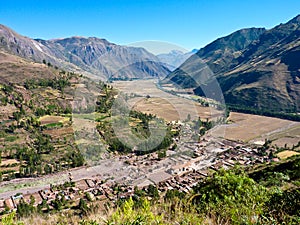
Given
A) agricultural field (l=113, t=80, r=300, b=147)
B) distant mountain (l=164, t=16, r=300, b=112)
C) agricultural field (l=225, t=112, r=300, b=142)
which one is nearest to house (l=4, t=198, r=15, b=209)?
agricultural field (l=113, t=80, r=300, b=147)

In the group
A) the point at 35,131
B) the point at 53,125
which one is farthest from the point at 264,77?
the point at 35,131

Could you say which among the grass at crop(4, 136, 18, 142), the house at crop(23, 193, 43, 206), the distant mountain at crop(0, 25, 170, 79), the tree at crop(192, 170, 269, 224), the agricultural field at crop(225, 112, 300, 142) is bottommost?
the agricultural field at crop(225, 112, 300, 142)

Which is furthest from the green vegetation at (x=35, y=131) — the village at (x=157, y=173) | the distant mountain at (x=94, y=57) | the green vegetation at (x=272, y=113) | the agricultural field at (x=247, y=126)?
the green vegetation at (x=272, y=113)

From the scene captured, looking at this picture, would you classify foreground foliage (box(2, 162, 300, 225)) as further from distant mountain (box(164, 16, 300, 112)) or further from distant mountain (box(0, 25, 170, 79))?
distant mountain (box(164, 16, 300, 112))

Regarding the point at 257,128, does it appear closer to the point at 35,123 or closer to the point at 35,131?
the point at 35,131

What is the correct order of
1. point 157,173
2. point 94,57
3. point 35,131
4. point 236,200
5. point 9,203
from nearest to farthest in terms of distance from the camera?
point 236,200, point 9,203, point 157,173, point 35,131, point 94,57

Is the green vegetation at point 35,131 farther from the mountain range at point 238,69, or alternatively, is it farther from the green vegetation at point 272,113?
the green vegetation at point 272,113

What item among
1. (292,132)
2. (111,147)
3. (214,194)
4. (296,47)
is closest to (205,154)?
(111,147)
